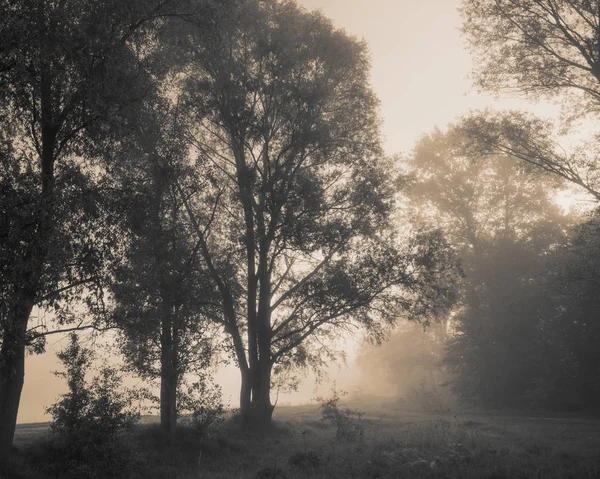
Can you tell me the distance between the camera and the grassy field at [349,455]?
1069 cm

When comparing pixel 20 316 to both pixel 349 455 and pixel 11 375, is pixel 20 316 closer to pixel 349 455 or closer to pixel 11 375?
pixel 11 375

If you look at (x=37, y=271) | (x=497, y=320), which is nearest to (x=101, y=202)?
(x=37, y=271)

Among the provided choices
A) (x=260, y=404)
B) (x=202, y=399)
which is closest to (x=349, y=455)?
→ (x=202, y=399)

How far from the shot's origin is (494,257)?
3152 cm

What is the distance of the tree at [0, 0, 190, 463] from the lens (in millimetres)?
8211

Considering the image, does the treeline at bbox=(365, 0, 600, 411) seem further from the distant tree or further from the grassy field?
the grassy field

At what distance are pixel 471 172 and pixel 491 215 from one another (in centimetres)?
390

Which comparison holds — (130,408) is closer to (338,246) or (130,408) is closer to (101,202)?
(101,202)

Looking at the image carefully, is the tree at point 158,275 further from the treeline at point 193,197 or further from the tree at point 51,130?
the tree at point 51,130

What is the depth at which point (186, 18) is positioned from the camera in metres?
12.8

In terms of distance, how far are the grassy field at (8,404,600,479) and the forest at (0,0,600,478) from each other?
0.10 metres

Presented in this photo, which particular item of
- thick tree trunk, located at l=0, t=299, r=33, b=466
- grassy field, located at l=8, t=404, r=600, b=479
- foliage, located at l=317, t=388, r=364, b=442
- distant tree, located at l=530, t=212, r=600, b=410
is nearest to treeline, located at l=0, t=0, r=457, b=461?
thick tree trunk, located at l=0, t=299, r=33, b=466

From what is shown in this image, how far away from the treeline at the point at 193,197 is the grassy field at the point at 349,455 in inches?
52.9

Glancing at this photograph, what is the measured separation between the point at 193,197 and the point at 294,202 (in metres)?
4.26
